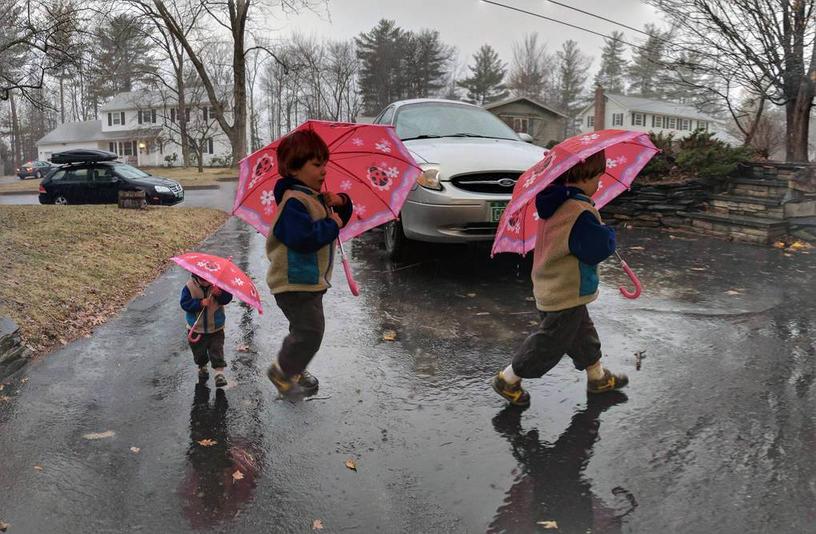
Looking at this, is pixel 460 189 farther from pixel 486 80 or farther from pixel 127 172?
pixel 486 80

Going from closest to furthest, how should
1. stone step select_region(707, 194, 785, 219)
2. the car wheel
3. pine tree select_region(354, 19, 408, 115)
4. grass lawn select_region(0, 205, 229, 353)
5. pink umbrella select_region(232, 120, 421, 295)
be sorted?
pink umbrella select_region(232, 120, 421, 295), grass lawn select_region(0, 205, 229, 353), the car wheel, stone step select_region(707, 194, 785, 219), pine tree select_region(354, 19, 408, 115)

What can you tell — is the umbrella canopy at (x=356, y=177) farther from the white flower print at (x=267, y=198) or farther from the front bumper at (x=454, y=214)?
the front bumper at (x=454, y=214)

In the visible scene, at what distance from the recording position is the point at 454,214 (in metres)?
5.87

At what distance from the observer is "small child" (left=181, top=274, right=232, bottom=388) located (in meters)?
3.73

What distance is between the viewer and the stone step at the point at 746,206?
8203 mm

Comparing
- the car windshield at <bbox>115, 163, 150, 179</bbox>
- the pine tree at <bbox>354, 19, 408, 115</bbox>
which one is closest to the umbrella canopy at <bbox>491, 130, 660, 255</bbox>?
the car windshield at <bbox>115, 163, 150, 179</bbox>

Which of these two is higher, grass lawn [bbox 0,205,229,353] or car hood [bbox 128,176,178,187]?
car hood [bbox 128,176,178,187]

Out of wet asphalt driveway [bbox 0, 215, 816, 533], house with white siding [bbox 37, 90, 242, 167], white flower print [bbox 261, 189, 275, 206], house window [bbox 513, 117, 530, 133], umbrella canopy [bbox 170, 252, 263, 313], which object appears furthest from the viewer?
house with white siding [bbox 37, 90, 242, 167]

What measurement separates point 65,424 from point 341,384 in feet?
5.08

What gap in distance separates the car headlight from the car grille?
6.5 inches

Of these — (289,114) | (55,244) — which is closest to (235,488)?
(55,244)

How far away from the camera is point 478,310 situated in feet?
17.4

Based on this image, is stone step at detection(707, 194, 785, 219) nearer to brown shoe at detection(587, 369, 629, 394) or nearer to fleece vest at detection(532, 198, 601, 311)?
brown shoe at detection(587, 369, 629, 394)

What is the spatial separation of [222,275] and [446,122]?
15.7 ft
